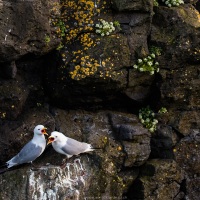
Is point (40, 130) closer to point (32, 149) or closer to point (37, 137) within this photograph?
point (37, 137)

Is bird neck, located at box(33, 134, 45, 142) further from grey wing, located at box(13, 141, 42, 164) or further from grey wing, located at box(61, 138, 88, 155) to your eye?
grey wing, located at box(61, 138, 88, 155)

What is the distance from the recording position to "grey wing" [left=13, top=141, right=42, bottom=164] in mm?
8188

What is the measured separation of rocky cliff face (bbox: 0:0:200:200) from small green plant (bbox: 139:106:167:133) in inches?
3.9

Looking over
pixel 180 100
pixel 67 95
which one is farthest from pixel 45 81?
pixel 180 100

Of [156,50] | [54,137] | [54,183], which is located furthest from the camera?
[156,50]

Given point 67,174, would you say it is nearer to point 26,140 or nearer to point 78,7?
point 26,140

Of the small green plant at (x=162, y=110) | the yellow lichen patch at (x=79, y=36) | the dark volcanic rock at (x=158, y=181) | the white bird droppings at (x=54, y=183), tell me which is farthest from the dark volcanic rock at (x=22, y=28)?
the dark volcanic rock at (x=158, y=181)

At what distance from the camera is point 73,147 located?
27.5 ft

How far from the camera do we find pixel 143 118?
9.80 meters

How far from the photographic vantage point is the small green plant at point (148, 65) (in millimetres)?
9305

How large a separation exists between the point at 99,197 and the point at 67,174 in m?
0.72

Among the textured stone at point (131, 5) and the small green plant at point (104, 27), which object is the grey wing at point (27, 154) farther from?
the textured stone at point (131, 5)

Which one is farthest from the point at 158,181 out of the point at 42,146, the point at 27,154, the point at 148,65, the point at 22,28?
the point at 22,28

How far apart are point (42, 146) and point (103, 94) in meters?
1.80
